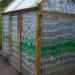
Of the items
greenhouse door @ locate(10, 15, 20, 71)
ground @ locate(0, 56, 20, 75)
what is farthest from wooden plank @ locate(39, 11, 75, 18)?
ground @ locate(0, 56, 20, 75)

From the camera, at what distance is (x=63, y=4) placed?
8391 millimetres

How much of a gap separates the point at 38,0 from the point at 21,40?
7.22 ft

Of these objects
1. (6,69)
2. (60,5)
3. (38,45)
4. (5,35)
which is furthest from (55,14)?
(5,35)

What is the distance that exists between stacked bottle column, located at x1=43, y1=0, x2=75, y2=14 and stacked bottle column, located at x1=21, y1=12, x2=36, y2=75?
59 cm

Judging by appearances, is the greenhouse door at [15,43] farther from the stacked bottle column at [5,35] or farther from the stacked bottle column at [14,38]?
the stacked bottle column at [5,35]

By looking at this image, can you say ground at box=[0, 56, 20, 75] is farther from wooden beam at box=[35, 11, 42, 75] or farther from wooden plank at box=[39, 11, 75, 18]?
wooden plank at box=[39, 11, 75, 18]

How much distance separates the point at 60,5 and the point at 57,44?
1.55 meters

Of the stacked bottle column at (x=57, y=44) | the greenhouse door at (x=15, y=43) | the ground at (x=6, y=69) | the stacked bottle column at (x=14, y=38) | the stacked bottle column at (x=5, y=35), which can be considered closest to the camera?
the stacked bottle column at (x=57, y=44)

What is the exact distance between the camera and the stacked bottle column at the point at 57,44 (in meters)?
8.01

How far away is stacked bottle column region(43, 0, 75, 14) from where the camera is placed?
786 cm

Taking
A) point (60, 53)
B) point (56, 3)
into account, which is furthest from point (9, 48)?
point (56, 3)

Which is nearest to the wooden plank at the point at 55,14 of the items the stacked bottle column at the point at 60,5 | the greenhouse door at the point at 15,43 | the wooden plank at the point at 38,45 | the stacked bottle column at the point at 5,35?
the stacked bottle column at the point at 60,5

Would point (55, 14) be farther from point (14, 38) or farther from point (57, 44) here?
point (14, 38)

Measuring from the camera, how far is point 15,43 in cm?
1021
